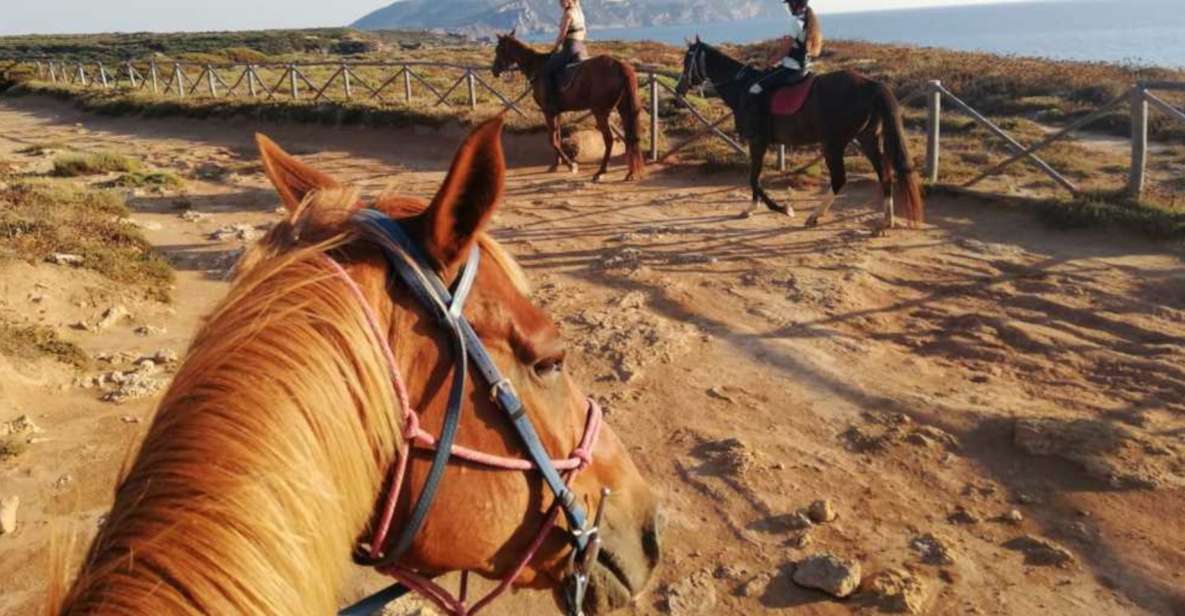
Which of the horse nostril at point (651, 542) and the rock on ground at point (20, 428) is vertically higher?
the horse nostril at point (651, 542)

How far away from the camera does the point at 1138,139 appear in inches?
347

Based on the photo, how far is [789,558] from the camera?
371cm

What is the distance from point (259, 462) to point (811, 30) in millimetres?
8660

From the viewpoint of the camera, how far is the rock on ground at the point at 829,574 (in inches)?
135

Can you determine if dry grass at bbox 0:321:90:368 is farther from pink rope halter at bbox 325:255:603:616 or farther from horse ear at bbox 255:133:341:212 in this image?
pink rope halter at bbox 325:255:603:616

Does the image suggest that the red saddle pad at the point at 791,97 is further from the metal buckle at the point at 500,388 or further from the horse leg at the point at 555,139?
the metal buckle at the point at 500,388

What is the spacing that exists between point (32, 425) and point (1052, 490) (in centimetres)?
571

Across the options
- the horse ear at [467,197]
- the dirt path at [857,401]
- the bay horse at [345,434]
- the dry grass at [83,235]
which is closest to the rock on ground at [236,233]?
the dirt path at [857,401]

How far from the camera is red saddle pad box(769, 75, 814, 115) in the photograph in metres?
8.97

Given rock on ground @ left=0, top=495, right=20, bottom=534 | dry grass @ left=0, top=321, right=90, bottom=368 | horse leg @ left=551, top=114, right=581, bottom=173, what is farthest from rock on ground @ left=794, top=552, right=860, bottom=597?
horse leg @ left=551, top=114, right=581, bottom=173

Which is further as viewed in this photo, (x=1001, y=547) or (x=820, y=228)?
(x=820, y=228)

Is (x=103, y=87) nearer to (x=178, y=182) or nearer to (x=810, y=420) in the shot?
(x=178, y=182)

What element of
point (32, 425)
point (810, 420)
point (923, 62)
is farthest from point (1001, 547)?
point (923, 62)

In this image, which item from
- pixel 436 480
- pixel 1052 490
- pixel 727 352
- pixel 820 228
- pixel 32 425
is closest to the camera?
pixel 436 480
